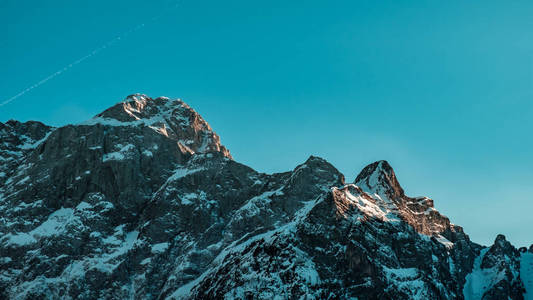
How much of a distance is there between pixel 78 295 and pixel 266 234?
190 ft

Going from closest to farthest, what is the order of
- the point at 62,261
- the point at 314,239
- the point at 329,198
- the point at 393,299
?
the point at 393,299 < the point at 314,239 < the point at 329,198 < the point at 62,261

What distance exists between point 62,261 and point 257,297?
70056 mm

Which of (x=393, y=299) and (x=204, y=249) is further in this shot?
(x=204, y=249)

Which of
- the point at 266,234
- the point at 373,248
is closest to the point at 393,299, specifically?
the point at 373,248

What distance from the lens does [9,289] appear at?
7185 inches

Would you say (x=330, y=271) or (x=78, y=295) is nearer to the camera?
(x=330, y=271)

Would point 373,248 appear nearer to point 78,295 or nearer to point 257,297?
point 257,297

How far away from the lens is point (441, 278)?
7323 inches

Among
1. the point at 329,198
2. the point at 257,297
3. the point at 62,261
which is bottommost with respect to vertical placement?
the point at 257,297

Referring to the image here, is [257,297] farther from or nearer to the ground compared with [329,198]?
nearer to the ground

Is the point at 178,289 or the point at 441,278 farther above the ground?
the point at 441,278

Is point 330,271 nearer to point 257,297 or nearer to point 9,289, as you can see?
point 257,297

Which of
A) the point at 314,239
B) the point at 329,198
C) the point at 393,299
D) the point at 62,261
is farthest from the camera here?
the point at 62,261

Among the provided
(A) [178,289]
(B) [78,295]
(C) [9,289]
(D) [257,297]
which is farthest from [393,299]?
(C) [9,289]
